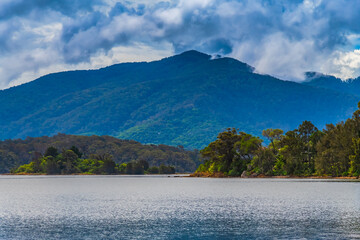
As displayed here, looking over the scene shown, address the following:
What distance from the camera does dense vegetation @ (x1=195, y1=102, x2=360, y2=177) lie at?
458ft

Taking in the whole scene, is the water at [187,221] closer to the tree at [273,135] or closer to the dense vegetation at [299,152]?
the dense vegetation at [299,152]

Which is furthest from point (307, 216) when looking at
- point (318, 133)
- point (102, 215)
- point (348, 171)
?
point (318, 133)

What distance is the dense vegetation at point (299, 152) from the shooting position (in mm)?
139500

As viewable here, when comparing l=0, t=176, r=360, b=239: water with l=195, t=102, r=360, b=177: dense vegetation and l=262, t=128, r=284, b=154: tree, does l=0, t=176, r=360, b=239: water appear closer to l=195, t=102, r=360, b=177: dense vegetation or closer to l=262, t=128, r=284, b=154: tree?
l=195, t=102, r=360, b=177: dense vegetation

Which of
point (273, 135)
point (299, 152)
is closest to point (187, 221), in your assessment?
point (299, 152)

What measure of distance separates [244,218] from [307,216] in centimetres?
653

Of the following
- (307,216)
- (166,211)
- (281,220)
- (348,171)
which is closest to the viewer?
(281,220)

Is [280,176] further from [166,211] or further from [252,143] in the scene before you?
[166,211]

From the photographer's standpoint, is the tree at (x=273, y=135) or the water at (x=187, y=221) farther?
the tree at (x=273, y=135)

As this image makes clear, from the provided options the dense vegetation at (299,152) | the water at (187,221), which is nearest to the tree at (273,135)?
the dense vegetation at (299,152)

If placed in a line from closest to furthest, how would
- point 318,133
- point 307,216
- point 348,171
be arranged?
point 307,216 → point 348,171 → point 318,133

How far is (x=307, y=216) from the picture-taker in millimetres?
51969

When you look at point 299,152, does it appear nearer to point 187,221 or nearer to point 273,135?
point 273,135

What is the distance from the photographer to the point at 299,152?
6457 inches
